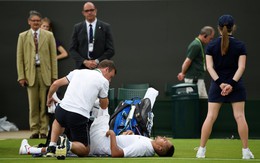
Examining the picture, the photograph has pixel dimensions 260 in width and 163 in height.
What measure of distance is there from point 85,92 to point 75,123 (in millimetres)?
459

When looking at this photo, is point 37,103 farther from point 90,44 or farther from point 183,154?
point 183,154

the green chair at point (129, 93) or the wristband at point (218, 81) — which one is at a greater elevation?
the wristband at point (218, 81)

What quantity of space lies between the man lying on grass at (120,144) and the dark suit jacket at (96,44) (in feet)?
11.6

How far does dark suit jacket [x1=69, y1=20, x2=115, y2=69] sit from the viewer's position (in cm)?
1634

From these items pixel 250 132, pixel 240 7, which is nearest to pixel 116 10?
pixel 240 7

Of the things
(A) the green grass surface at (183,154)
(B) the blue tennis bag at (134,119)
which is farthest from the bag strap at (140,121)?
(A) the green grass surface at (183,154)

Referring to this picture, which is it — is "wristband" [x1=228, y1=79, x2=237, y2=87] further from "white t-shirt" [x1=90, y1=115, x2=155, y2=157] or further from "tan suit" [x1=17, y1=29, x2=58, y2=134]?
"tan suit" [x1=17, y1=29, x2=58, y2=134]

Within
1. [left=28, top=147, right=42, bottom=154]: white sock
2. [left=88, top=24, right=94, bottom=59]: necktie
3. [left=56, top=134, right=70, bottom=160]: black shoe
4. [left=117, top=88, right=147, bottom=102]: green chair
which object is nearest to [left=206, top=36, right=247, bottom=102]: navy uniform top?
[left=56, top=134, right=70, bottom=160]: black shoe

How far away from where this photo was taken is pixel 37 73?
17.8 m

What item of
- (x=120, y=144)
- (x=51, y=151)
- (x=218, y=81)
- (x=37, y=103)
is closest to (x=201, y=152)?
(x=218, y=81)

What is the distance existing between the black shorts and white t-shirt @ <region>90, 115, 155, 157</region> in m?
0.24

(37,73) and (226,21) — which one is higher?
(226,21)

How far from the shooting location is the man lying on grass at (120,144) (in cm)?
1255

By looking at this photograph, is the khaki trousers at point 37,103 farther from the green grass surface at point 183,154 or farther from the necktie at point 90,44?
the necktie at point 90,44
